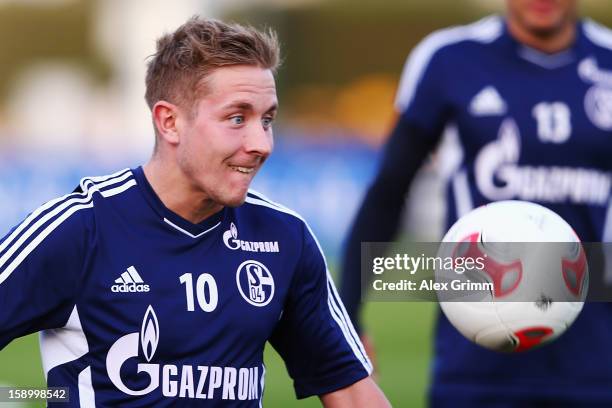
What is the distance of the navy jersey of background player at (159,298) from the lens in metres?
3.54

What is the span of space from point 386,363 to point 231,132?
7.62m

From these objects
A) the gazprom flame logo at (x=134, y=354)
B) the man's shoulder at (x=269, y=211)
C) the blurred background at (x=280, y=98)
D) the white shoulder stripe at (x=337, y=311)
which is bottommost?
the gazprom flame logo at (x=134, y=354)

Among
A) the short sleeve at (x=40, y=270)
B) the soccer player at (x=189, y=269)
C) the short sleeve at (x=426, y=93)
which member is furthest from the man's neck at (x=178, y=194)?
the short sleeve at (x=426, y=93)

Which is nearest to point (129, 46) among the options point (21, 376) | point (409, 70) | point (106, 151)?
point (106, 151)

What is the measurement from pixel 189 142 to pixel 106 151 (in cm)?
1562

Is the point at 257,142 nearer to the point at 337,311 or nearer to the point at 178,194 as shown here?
the point at 178,194

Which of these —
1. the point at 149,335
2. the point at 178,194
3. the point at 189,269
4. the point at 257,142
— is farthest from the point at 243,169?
the point at 149,335

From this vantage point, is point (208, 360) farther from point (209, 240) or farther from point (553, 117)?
point (553, 117)

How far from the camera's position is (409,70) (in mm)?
5254

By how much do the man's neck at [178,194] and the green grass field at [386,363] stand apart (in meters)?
5.07

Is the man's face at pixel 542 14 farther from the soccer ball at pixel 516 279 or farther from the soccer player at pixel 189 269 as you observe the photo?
the soccer player at pixel 189 269

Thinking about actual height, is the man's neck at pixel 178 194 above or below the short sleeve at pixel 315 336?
above

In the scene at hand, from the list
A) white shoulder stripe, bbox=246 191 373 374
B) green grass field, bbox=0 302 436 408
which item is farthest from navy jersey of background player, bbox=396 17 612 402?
green grass field, bbox=0 302 436 408

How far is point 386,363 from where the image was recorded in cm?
1109
